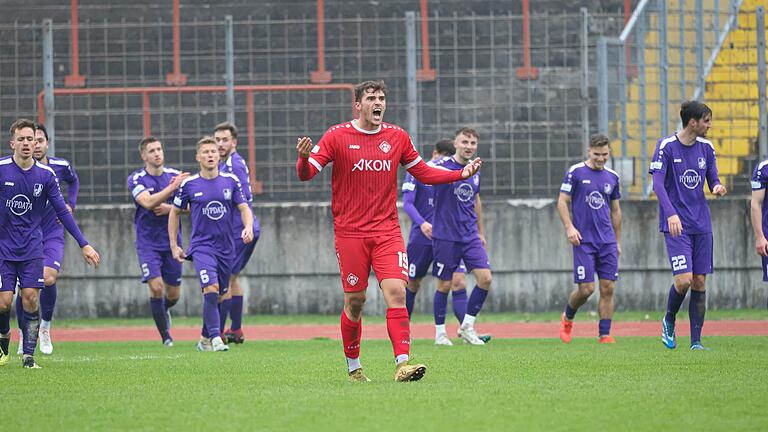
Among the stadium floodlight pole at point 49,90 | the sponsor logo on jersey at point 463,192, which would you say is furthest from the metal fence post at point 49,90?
the sponsor logo on jersey at point 463,192

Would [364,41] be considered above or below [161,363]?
above

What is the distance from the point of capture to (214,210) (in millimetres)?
13703

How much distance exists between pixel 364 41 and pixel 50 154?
481 cm

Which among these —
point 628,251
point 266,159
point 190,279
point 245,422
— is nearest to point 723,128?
point 628,251

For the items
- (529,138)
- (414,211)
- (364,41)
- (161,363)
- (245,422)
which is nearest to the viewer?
(245,422)

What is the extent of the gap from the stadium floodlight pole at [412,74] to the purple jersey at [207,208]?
485cm

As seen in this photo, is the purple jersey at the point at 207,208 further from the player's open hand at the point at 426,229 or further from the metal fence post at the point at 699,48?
the metal fence post at the point at 699,48

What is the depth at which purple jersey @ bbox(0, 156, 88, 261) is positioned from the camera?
35.4 ft

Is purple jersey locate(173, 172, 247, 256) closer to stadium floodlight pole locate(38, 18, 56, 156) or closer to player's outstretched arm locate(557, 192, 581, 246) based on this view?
player's outstretched arm locate(557, 192, 581, 246)

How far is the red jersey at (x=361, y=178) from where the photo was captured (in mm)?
9117

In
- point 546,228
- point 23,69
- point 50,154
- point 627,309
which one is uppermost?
point 23,69

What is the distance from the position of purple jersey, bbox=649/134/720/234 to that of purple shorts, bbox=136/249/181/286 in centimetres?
562

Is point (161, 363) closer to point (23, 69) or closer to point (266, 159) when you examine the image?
point (266, 159)

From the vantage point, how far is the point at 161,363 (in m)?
11.1
